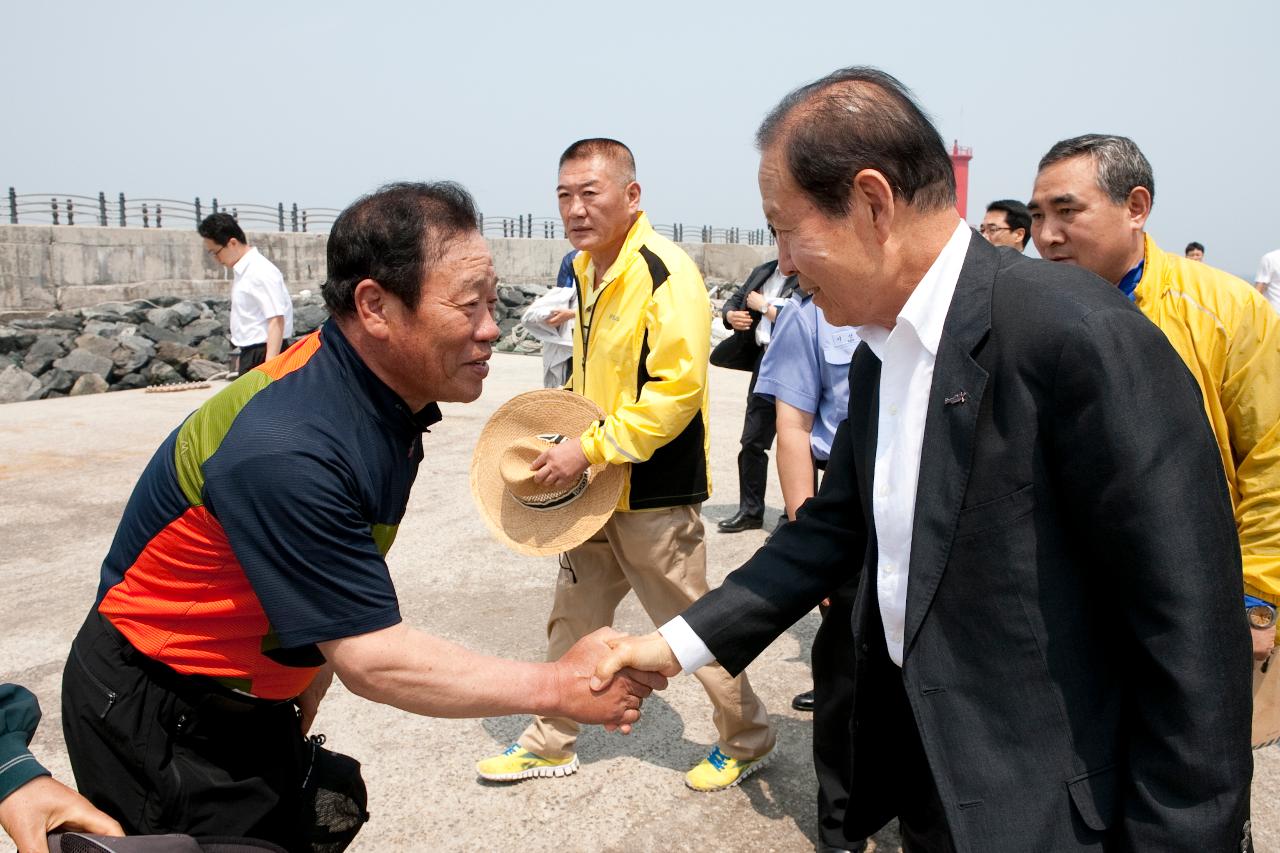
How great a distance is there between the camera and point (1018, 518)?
1.61m

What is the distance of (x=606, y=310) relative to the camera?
3.84 m

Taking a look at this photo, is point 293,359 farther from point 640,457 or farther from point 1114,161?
point 1114,161

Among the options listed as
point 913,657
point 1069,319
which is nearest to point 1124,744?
point 913,657

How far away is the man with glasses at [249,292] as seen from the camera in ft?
28.7

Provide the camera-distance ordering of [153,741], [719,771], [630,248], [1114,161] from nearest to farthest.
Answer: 1. [153,741]
2. [1114,161]
3. [719,771]
4. [630,248]

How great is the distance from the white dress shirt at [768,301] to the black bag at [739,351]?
0.25 feet

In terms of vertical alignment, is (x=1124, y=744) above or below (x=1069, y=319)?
below

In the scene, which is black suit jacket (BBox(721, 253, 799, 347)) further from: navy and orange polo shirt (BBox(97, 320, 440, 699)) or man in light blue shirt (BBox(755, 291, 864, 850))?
navy and orange polo shirt (BBox(97, 320, 440, 699))

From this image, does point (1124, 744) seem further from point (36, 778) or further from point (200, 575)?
point (36, 778)

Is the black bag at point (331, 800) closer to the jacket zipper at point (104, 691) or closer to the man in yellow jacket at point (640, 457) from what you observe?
the jacket zipper at point (104, 691)

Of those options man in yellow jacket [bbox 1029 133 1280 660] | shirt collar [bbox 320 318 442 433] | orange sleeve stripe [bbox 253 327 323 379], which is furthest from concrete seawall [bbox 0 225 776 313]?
shirt collar [bbox 320 318 442 433]

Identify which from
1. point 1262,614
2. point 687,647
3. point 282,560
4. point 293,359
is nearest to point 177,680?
point 282,560

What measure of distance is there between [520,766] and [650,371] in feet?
5.09

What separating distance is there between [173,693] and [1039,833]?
167 centimetres
